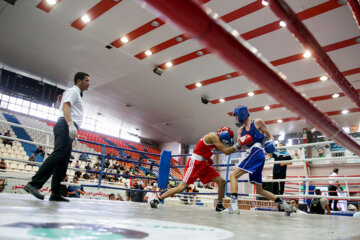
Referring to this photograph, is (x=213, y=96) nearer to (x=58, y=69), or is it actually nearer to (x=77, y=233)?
(x=58, y=69)

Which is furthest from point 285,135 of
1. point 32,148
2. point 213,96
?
point 32,148

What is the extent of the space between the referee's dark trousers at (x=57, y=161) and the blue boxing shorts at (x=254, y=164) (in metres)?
1.60

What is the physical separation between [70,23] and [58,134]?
4.97 m

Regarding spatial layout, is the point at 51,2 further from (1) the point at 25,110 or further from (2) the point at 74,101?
(1) the point at 25,110

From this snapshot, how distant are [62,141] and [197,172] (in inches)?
52.8

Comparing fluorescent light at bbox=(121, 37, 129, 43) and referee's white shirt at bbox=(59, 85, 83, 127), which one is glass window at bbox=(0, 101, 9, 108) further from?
referee's white shirt at bbox=(59, 85, 83, 127)

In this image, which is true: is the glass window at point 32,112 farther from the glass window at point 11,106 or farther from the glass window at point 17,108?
the glass window at point 11,106

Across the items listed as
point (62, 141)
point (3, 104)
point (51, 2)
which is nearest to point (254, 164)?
point (62, 141)

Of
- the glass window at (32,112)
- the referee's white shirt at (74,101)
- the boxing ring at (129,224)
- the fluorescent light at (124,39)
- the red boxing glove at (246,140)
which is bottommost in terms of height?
the boxing ring at (129,224)

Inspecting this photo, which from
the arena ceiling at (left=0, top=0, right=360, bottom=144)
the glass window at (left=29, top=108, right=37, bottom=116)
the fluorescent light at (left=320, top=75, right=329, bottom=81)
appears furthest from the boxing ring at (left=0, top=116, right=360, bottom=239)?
the glass window at (left=29, top=108, right=37, bottom=116)

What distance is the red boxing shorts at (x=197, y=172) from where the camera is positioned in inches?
108

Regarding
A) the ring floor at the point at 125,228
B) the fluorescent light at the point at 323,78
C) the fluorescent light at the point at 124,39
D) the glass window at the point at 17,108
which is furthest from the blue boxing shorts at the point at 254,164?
the glass window at the point at 17,108

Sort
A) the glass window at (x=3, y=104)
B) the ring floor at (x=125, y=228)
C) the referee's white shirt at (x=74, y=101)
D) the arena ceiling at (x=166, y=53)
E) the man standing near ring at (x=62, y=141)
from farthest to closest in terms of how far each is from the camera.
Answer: the glass window at (x=3, y=104) < the arena ceiling at (x=166, y=53) < the referee's white shirt at (x=74, y=101) < the man standing near ring at (x=62, y=141) < the ring floor at (x=125, y=228)

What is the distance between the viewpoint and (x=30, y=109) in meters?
13.1
